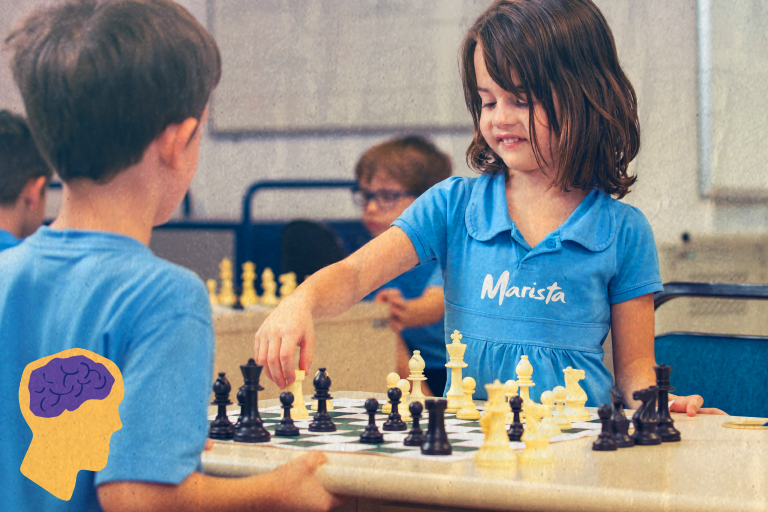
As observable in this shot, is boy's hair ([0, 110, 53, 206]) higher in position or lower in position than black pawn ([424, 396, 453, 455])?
higher

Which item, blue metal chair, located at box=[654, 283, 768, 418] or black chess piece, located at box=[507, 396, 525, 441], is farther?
blue metal chair, located at box=[654, 283, 768, 418]

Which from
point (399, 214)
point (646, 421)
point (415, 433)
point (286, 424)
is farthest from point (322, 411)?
point (399, 214)

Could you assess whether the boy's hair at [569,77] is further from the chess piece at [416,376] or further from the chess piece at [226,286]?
the chess piece at [226,286]

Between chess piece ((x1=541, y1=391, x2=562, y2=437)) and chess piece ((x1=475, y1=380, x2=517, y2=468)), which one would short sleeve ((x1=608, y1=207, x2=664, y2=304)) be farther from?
chess piece ((x1=475, y1=380, x2=517, y2=468))

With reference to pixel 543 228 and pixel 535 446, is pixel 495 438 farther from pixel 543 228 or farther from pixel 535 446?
pixel 543 228

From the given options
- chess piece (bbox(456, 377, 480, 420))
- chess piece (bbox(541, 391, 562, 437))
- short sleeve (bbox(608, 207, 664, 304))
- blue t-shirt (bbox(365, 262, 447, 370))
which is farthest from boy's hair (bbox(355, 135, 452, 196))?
chess piece (bbox(541, 391, 562, 437))

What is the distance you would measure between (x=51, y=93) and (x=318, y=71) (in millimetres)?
536

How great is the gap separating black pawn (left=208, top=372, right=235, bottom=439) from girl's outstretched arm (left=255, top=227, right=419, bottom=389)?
7 cm

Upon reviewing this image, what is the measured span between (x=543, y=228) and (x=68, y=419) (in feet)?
2.56

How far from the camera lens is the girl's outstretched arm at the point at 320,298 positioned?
102 cm

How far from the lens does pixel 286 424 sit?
0.94m

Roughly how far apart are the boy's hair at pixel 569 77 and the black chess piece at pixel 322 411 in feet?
1.78

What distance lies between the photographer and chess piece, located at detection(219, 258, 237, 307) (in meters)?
1.53

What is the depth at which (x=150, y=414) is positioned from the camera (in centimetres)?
81
